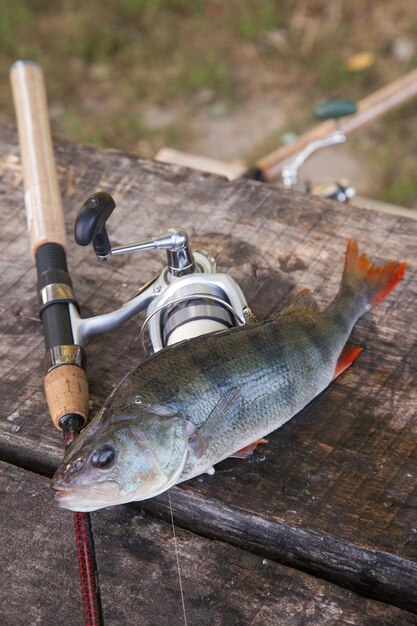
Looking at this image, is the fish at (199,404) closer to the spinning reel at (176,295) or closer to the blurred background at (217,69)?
the spinning reel at (176,295)

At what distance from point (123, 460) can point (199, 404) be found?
19 cm

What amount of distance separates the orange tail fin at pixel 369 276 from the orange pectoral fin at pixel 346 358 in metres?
0.12

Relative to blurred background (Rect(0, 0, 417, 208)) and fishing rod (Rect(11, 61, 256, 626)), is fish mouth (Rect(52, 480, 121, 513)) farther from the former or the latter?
blurred background (Rect(0, 0, 417, 208))

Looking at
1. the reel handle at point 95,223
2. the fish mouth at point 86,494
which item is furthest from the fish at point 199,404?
the reel handle at point 95,223

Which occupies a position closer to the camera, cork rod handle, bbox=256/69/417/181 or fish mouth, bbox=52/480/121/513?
fish mouth, bbox=52/480/121/513

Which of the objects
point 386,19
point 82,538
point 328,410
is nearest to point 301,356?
point 328,410

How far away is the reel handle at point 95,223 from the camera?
1705 millimetres

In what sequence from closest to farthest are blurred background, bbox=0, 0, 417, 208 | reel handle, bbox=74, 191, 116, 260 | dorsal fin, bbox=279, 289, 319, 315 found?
reel handle, bbox=74, 191, 116, 260 → dorsal fin, bbox=279, 289, 319, 315 → blurred background, bbox=0, 0, 417, 208

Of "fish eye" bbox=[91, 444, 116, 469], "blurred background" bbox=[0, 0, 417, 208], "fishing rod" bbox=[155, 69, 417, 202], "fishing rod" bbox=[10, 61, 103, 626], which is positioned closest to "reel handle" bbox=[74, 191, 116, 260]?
"fishing rod" bbox=[10, 61, 103, 626]

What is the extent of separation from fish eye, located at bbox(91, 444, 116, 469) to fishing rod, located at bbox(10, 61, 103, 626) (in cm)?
15

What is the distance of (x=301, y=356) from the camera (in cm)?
171

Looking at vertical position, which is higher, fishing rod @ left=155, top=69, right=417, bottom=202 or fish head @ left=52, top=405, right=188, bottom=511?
fishing rod @ left=155, top=69, right=417, bottom=202

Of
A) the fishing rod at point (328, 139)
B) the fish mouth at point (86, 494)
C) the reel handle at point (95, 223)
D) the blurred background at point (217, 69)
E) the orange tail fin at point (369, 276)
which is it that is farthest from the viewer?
the blurred background at point (217, 69)

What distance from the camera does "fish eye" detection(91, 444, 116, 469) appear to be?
1.46 m
